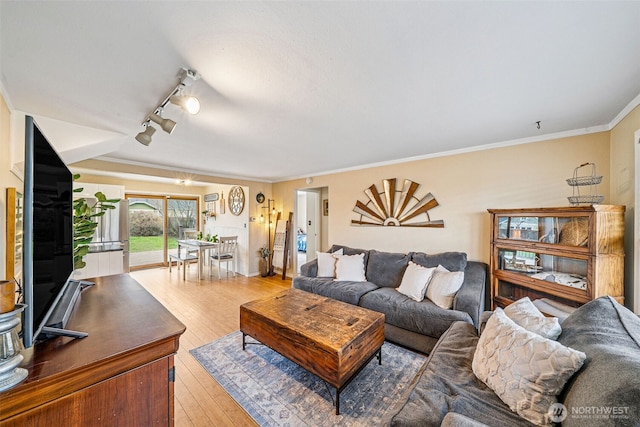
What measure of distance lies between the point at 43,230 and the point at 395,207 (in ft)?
11.4

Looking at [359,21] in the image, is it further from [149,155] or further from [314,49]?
[149,155]

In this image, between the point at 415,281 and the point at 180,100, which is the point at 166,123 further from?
the point at 415,281

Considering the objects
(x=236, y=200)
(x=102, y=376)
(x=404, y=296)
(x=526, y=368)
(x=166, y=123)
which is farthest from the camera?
(x=236, y=200)

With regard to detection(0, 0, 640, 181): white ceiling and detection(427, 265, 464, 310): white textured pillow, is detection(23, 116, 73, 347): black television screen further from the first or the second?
detection(427, 265, 464, 310): white textured pillow

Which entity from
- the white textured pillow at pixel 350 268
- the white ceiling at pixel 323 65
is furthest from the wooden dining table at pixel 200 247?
the white textured pillow at pixel 350 268

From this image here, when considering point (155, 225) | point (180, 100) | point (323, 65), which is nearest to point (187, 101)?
point (180, 100)

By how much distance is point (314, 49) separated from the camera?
1.20 meters

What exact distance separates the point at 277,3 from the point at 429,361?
2021 mm

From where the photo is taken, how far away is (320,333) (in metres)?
1.78

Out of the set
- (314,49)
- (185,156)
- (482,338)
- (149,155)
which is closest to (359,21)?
(314,49)

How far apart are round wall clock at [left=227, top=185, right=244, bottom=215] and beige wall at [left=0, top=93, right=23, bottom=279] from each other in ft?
12.1

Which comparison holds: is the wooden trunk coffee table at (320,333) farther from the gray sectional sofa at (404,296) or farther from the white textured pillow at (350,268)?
the white textured pillow at (350,268)

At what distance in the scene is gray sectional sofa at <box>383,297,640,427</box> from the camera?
75 cm

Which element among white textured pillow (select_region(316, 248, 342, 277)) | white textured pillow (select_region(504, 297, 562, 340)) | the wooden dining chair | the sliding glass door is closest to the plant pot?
the wooden dining chair
